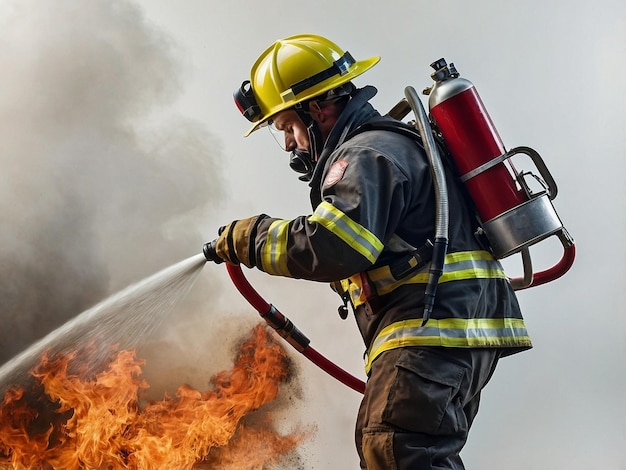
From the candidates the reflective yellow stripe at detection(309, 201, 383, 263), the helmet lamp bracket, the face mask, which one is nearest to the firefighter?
the reflective yellow stripe at detection(309, 201, 383, 263)

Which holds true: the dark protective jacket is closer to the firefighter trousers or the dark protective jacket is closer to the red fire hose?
the firefighter trousers

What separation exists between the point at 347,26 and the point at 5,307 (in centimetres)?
309

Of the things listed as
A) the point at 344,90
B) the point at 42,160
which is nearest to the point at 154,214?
the point at 42,160

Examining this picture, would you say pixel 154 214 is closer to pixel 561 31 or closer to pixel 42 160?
pixel 42 160

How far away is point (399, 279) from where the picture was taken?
6.95 feet

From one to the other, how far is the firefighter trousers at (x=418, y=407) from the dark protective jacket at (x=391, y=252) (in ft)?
0.20

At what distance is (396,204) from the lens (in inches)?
81.0

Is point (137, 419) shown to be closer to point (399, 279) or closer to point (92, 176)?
point (92, 176)

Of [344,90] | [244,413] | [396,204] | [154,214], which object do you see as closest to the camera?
[396,204]

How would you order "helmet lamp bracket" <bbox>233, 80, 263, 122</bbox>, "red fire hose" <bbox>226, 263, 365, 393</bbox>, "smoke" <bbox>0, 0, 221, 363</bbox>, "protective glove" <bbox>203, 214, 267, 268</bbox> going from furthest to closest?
"smoke" <bbox>0, 0, 221, 363</bbox> < "red fire hose" <bbox>226, 263, 365, 393</bbox> < "helmet lamp bracket" <bbox>233, 80, 263, 122</bbox> < "protective glove" <bbox>203, 214, 267, 268</bbox>

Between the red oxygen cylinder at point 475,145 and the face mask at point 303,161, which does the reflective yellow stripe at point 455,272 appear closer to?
Result: the red oxygen cylinder at point 475,145

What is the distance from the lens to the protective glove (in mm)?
2199

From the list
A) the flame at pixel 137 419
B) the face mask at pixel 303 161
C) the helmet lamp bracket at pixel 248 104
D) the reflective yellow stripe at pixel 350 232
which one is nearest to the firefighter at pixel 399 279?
the reflective yellow stripe at pixel 350 232

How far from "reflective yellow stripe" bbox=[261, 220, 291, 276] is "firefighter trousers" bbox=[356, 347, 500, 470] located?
464 millimetres
